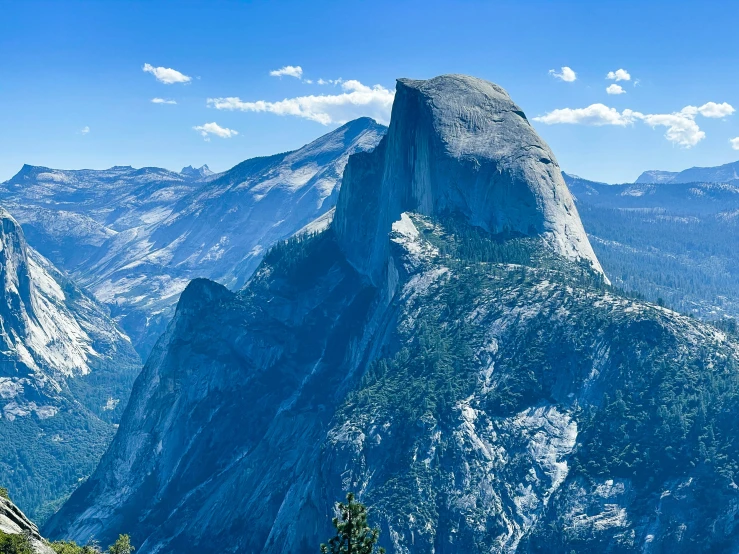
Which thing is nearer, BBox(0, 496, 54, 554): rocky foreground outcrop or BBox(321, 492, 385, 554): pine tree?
BBox(321, 492, 385, 554): pine tree

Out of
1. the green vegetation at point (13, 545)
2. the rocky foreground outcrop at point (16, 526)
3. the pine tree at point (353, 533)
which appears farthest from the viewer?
the rocky foreground outcrop at point (16, 526)

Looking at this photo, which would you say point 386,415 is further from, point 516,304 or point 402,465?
point 516,304

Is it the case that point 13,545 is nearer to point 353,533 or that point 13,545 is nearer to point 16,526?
point 16,526

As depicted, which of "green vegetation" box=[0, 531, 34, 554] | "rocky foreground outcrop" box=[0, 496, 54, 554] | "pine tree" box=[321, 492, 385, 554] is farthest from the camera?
Result: "rocky foreground outcrop" box=[0, 496, 54, 554]

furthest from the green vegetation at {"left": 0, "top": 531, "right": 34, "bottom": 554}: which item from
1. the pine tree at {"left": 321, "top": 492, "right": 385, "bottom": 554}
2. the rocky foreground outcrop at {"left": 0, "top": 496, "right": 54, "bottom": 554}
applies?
the pine tree at {"left": 321, "top": 492, "right": 385, "bottom": 554}

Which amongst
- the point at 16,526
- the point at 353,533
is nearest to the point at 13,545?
the point at 16,526

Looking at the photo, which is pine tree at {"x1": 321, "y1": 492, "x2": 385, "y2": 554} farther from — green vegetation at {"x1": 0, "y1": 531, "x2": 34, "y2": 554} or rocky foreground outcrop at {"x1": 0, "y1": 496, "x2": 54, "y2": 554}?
rocky foreground outcrop at {"x1": 0, "y1": 496, "x2": 54, "y2": 554}

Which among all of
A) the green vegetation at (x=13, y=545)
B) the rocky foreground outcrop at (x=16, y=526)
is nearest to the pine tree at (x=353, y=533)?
the green vegetation at (x=13, y=545)

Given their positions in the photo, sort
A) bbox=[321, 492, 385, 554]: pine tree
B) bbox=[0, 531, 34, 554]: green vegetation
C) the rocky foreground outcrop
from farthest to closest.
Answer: the rocky foreground outcrop → bbox=[0, 531, 34, 554]: green vegetation → bbox=[321, 492, 385, 554]: pine tree

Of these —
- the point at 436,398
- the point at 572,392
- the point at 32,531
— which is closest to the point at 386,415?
the point at 436,398

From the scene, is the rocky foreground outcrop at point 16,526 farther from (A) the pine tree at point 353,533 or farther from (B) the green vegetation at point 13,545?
(A) the pine tree at point 353,533
